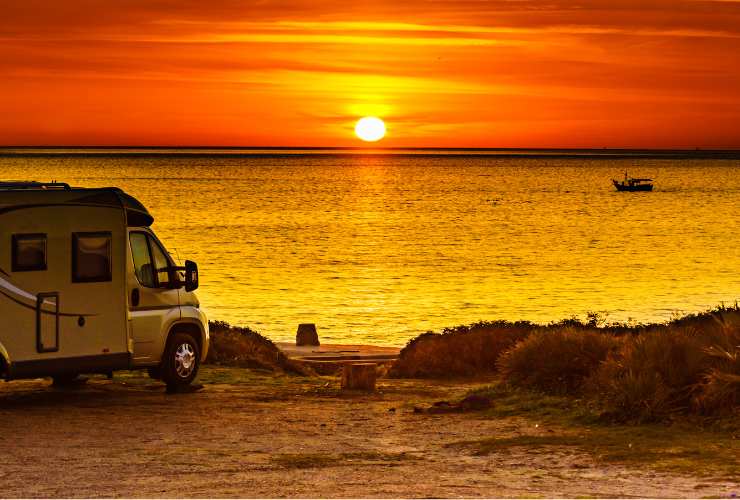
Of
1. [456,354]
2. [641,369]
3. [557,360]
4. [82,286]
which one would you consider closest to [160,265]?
[82,286]

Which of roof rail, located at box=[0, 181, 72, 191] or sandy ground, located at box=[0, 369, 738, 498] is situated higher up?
roof rail, located at box=[0, 181, 72, 191]

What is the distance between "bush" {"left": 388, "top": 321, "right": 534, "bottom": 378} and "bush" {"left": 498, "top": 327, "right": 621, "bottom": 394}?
5203 mm

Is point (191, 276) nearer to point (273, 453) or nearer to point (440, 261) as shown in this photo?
point (273, 453)

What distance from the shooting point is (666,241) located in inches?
3637

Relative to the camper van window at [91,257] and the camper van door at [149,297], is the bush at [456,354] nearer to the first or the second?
the camper van door at [149,297]

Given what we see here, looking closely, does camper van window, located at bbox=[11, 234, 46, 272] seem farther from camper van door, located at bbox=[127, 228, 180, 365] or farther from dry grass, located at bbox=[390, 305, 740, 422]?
dry grass, located at bbox=[390, 305, 740, 422]

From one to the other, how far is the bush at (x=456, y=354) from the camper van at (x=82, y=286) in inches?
251

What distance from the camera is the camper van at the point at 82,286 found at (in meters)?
17.0

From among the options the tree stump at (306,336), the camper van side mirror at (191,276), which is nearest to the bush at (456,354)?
the camper van side mirror at (191,276)

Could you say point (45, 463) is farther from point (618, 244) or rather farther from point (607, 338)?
point (618, 244)

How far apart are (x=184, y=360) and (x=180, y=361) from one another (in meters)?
0.09

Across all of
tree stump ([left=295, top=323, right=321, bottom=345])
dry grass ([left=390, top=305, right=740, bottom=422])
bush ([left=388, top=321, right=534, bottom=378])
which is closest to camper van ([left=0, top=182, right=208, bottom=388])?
dry grass ([left=390, top=305, right=740, bottom=422])

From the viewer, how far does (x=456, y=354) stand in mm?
25016

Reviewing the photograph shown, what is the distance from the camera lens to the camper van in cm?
1700
